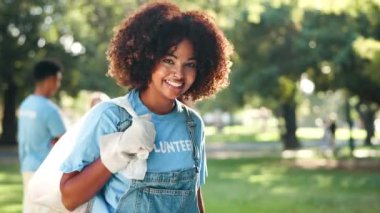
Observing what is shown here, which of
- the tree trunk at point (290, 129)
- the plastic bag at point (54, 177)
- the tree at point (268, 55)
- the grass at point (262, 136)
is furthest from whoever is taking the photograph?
the grass at point (262, 136)

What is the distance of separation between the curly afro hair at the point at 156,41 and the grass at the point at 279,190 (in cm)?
817

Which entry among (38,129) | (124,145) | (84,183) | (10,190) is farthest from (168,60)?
(10,190)

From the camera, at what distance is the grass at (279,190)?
11469mm

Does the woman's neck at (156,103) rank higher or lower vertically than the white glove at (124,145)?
higher

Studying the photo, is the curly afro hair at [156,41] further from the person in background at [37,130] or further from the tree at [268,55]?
the tree at [268,55]

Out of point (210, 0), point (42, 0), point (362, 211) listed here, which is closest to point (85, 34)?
point (42, 0)

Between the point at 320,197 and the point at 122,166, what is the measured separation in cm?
1112

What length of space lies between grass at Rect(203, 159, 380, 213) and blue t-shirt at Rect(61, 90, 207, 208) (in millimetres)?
8307

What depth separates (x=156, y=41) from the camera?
2.60 meters

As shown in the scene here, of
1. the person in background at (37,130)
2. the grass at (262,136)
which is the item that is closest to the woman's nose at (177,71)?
the person in background at (37,130)

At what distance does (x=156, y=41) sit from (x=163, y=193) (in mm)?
587

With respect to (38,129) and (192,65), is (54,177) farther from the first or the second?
(38,129)

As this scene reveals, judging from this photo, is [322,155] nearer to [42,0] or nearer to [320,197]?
[42,0]

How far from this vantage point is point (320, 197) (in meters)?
13.0
